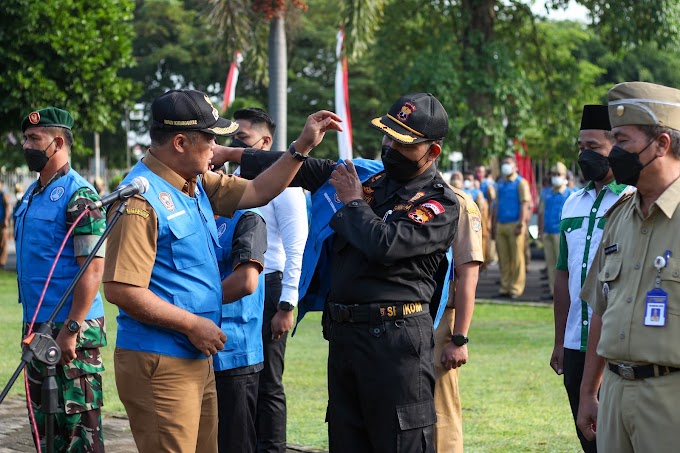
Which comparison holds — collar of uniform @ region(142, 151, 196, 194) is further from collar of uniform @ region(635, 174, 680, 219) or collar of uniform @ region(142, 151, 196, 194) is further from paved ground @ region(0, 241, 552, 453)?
paved ground @ region(0, 241, 552, 453)

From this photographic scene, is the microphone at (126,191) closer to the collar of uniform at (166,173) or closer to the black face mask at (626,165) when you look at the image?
the collar of uniform at (166,173)

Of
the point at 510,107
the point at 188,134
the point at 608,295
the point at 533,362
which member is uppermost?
the point at 510,107

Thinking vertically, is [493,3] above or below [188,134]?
above

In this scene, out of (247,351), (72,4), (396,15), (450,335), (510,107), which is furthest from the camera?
(396,15)

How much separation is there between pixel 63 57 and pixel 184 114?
17.9 metres

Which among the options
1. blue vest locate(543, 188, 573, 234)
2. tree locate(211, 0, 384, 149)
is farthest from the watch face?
tree locate(211, 0, 384, 149)

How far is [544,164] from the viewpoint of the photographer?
133 ft

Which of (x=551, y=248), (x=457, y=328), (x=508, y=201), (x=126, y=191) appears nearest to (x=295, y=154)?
(x=126, y=191)

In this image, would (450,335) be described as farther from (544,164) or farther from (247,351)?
(544,164)

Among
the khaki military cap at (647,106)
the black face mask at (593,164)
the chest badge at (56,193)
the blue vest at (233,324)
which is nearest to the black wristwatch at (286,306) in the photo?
the blue vest at (233,324)

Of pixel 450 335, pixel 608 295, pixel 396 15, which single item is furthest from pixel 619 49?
pixel 608 295

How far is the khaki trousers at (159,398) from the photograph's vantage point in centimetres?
429

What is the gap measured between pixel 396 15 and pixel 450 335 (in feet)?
71.9

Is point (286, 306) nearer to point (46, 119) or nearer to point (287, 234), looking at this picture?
point (287, 234)
